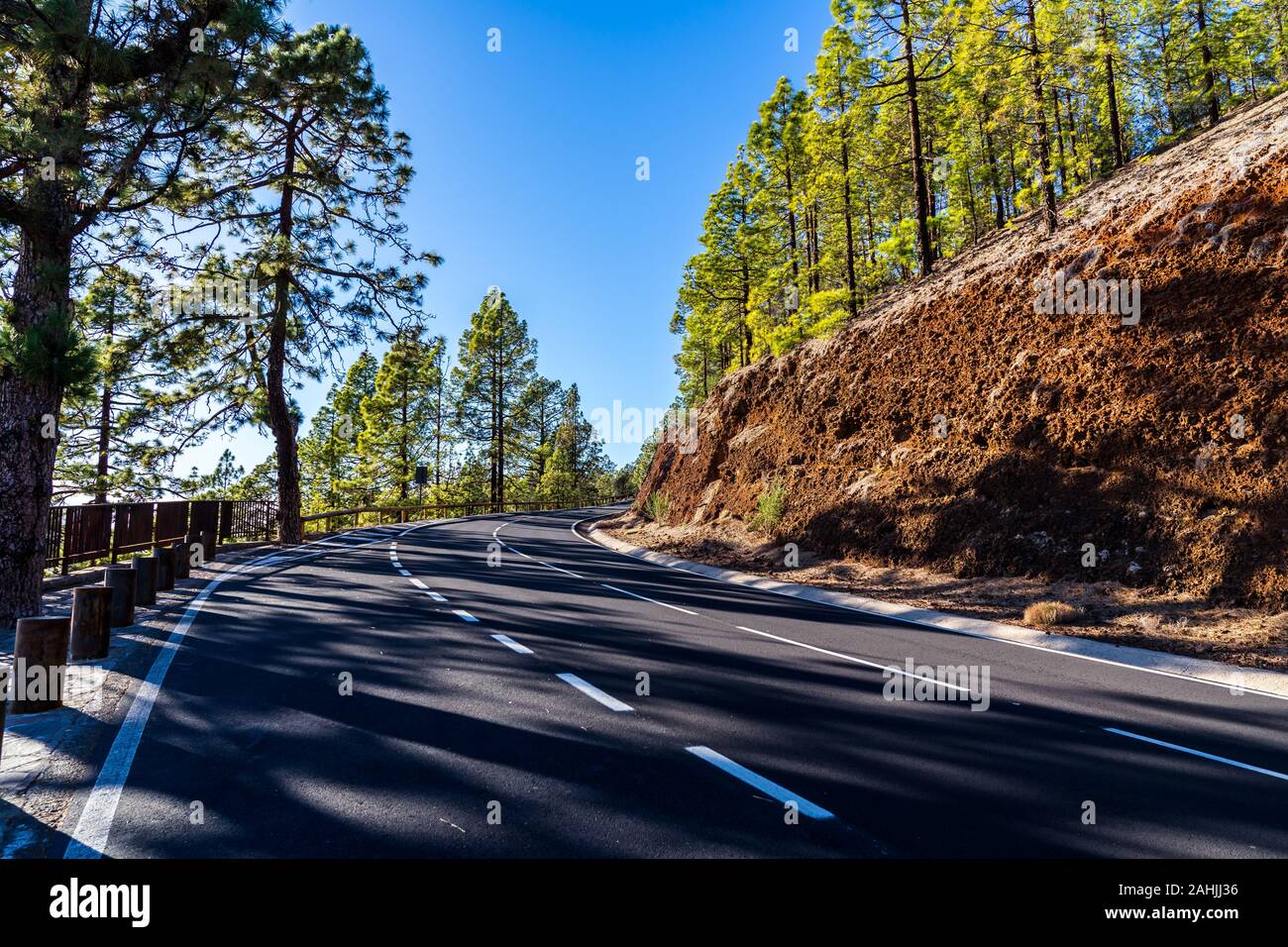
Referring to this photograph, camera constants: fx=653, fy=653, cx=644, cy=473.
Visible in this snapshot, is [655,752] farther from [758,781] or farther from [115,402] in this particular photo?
[115,402]

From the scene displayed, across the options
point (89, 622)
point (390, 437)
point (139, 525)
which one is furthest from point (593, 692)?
point (390, 437)

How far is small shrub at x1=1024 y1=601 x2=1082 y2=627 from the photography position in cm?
1067

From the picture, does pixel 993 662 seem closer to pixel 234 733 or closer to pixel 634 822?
pixel 634 822

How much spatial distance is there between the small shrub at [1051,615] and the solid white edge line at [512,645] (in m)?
8.34

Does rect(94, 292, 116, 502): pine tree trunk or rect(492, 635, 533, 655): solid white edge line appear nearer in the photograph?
rect(492, 635, 533, 655): solid white edge line

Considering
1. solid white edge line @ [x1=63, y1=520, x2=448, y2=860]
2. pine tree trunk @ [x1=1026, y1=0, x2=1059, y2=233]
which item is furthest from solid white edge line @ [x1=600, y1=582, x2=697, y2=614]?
pine tree trunk @ [x1=1026, y1=0, x2=1059, y2=233]

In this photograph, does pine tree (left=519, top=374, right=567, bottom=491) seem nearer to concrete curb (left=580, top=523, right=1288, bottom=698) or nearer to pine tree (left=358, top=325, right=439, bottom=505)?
pine tree (left=358, top=325, right=439, bottom=505)

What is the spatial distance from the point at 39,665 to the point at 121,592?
3693 mm

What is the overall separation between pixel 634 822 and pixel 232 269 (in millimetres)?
23452

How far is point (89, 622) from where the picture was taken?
718cm

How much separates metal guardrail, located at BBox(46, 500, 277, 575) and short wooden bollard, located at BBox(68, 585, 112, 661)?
3.21 m

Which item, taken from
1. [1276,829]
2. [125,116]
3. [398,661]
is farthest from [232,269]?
[1276,829]

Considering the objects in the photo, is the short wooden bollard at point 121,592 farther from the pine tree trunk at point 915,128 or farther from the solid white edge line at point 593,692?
the pine tree trunk at point 915,128

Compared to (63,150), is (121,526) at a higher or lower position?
lower
